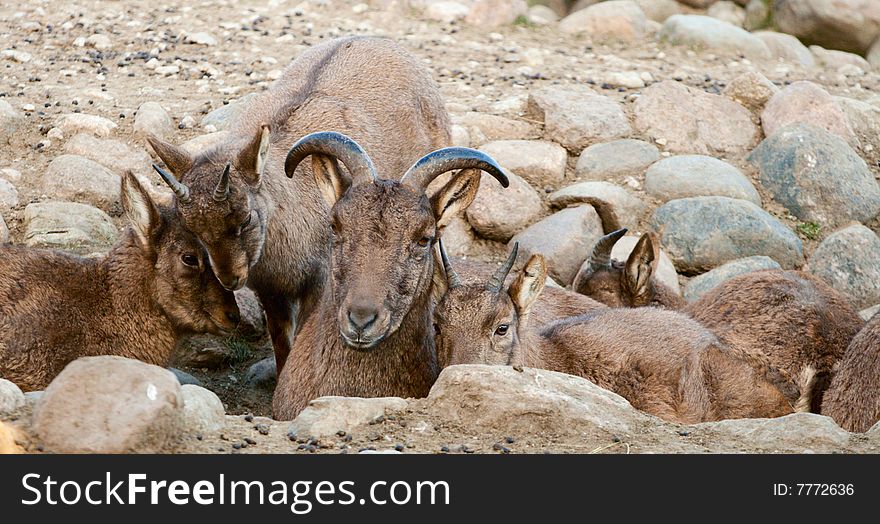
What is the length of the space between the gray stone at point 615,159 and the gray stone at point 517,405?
20.6 ft

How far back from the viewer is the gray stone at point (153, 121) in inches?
486

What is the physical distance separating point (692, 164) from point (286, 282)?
207 inches

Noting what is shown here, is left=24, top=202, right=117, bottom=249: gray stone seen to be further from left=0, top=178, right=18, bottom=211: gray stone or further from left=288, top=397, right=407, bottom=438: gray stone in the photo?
left=288, top=397, right=407, bottom=438: gray stone

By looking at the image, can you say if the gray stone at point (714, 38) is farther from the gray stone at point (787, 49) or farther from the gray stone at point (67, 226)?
the gray stone at point (67, 226)

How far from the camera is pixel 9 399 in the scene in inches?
252

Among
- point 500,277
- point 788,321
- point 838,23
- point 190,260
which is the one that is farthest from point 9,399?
point 838,23

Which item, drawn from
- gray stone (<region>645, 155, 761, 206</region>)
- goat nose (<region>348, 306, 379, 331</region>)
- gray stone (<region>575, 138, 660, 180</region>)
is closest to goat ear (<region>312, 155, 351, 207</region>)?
goat nose (<region>348, 306, 379, 331</region>)

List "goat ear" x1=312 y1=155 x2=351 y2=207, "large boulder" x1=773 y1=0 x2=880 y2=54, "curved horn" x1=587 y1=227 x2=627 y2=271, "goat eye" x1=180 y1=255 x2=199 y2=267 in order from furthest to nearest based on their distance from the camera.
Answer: "large boulder" x1=773 y1=0 x2=880 y2=54 < "curved horn" x1=587 y1=227 x2=627 y2=271 < "goat eye" x1=180 y1=255 x2=199 y2=267 < "goat ear" x1=312 y1=155 x2=351 y2=207

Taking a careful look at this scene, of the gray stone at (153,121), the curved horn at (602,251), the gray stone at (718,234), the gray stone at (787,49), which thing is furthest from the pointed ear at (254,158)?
the gray stone at (787,49)

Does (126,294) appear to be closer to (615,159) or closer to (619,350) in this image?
(619,350)

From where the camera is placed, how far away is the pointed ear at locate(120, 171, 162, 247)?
8.60 meters

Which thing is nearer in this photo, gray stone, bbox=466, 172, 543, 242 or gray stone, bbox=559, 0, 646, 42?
gray stone, bbox=466, 172, 543, 242

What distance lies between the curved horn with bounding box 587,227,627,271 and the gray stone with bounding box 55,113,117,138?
4.89 metres

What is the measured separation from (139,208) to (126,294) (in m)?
0.63
